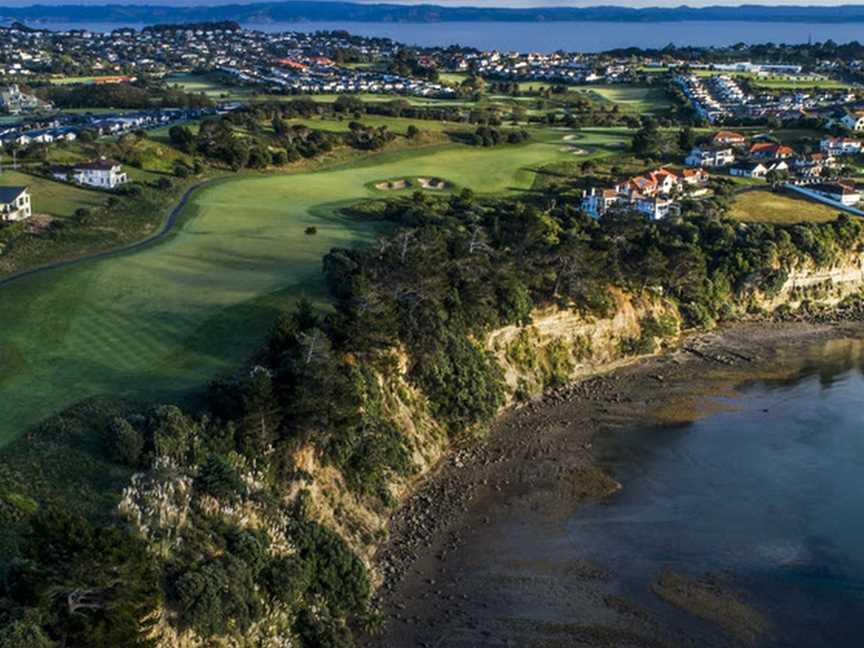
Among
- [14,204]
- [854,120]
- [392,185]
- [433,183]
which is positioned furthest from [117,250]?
[854,120]

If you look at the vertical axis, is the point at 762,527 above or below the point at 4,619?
below

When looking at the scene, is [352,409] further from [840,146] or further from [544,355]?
[840,146]

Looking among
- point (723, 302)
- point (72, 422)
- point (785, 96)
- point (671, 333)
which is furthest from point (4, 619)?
point (785, 96)

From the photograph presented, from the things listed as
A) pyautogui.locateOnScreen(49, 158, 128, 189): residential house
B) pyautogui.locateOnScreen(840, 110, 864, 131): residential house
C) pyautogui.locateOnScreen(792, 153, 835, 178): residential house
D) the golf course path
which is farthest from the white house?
pyautogui.locateOnScreen(840, 110, 864, 131): residential house

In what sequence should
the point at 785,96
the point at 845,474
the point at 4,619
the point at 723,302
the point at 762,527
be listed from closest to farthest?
the point at 4,619
the point at 762,527
the point at 845,474
the point at 723,302
the point at 785,96

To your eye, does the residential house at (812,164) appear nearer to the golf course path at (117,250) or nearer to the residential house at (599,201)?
the residential house at (599,201)

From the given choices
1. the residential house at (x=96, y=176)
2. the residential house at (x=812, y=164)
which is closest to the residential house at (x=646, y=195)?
the residential house at (x=812, y=164)

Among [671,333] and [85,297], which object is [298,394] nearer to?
[85,297]
